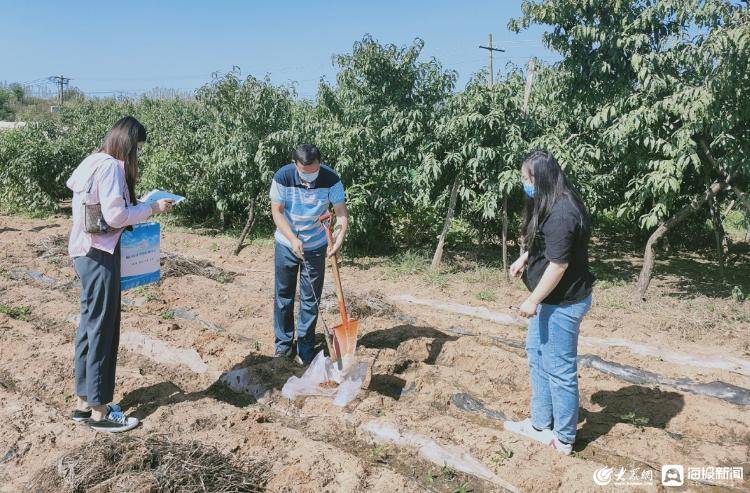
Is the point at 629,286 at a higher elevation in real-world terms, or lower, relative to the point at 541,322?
lower

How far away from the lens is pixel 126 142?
3.13 meters

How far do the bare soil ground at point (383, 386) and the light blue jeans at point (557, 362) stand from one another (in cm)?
20

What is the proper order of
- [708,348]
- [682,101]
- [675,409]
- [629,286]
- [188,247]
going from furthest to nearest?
[188,247] < [629,286] < [682,101] < [708,348] < [675,409]

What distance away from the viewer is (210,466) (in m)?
2.66

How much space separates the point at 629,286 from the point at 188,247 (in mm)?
6665

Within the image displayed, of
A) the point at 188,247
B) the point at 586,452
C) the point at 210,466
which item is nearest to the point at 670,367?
the point at 586,452

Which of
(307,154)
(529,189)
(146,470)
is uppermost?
(307,154)

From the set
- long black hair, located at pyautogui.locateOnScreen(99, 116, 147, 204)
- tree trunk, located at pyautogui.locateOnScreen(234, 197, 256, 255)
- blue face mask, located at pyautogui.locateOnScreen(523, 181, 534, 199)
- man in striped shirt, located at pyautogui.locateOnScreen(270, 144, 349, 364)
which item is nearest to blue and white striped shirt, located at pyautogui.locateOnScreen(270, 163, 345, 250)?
man in striped shirt, located at pyautogui.locateOnScreen(270, 144, 349, 364)

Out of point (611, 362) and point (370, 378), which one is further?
point (611, 362)

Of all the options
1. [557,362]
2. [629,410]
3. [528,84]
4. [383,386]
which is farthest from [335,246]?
[528,84]

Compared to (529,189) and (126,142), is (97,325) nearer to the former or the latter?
(126,142)

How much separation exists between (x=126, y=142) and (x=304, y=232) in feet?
4.45

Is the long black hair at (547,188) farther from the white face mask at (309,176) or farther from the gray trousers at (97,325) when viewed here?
the gray trousers at (97,325)

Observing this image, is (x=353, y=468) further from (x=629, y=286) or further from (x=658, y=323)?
(x=629, y=286)
